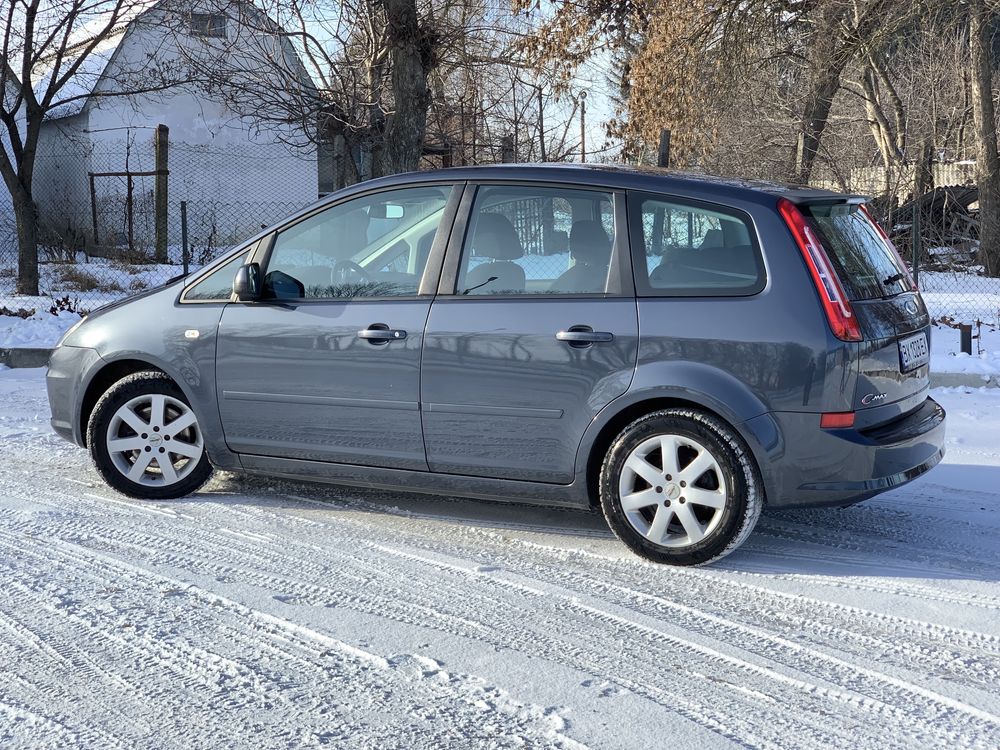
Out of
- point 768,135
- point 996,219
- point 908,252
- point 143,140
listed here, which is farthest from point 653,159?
point 143,140

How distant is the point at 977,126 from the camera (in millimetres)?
19172

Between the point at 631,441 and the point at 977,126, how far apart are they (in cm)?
1718

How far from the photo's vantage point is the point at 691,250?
4617mm

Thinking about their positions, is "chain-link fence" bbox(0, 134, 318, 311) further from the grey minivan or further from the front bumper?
the grey minivan

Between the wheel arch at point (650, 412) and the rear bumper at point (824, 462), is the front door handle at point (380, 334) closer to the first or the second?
the wheel arch at point (650, 412)

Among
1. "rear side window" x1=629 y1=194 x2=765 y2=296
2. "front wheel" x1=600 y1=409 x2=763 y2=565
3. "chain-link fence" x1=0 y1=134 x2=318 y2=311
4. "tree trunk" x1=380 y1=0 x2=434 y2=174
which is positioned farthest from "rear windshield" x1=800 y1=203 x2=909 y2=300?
"chain-link fence" x1=0 y1=134 x2=318 y2=311

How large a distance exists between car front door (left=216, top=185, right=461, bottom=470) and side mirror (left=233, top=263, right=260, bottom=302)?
0.06m

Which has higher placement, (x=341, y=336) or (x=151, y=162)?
(x=151, y=162)

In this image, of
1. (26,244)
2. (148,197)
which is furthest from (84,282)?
(148,197)

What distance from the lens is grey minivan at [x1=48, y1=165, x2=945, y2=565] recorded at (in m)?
4.40

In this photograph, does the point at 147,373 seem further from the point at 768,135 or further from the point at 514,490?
the point at 768,135

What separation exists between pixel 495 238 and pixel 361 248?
0.71 metres

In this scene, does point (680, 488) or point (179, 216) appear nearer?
point (680, 488)

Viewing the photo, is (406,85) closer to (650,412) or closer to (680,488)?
(650,412)
